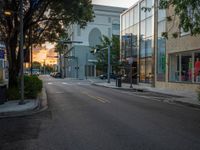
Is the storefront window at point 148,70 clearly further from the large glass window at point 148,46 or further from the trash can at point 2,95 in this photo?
the trash can at point 2,95

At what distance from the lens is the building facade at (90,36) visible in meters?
88.9

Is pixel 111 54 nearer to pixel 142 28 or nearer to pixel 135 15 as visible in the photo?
pixel 135 15

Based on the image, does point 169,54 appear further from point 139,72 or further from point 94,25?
point 94,25

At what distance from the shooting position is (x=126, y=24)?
4838cm

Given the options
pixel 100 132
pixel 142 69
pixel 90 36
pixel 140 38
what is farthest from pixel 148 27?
pixel 90 36

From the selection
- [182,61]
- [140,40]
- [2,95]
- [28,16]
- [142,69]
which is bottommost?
[2,95]

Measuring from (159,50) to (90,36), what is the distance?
5598 centimetres

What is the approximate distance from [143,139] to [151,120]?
132 inches

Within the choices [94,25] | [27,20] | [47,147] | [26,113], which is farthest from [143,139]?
[94,25]

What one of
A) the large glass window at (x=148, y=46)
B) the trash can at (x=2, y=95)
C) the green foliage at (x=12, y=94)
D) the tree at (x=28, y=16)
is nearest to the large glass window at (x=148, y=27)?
the large glass window at (x=148, y=46)

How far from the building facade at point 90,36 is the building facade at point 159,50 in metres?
40.4

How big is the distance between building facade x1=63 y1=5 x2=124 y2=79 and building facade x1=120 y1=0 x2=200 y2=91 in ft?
132

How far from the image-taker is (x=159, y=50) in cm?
3597

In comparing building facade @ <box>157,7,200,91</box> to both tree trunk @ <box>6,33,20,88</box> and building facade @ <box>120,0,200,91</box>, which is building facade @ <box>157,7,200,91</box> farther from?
tree trunk @ <box>6,33,20,88</box>
